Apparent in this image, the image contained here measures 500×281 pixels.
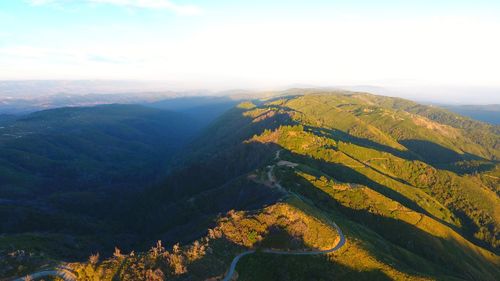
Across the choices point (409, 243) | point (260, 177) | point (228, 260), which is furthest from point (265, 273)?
point (409, 243)

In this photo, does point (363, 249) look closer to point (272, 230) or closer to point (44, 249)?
point (272, 230)

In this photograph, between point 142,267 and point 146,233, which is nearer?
point 142,267

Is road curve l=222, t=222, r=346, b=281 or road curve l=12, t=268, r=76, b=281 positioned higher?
road curve l=12, t=268, r=76, b=281

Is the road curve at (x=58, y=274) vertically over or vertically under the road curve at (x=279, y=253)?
over

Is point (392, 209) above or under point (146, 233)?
above

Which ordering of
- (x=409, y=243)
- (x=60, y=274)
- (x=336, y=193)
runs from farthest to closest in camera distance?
(x=336, y=193) → (x=409, y=243) → (x=60, y=274)

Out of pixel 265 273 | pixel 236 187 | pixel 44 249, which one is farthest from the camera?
pixel 236 187

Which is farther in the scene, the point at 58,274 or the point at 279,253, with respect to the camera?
the point at 279,253

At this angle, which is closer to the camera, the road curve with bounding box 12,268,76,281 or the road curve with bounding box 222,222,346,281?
the road curve with bounding box 12,268,76,281

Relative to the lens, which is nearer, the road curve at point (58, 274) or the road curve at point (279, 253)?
the road curve at point (58, 274)

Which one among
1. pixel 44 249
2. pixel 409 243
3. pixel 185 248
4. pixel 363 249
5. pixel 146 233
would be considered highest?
pixel 185 248

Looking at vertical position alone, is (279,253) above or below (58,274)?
below
